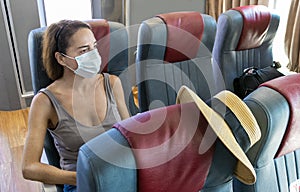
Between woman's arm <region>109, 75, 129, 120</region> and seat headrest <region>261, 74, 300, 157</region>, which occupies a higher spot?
seat headrest <region>261, 74, 300, 157</region>

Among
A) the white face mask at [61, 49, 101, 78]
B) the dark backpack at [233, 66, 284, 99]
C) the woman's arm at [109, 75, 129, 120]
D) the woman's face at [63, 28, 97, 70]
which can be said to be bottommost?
the dark backpack at [233, 66, 284, 99]

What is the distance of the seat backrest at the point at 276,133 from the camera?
85 centimetres

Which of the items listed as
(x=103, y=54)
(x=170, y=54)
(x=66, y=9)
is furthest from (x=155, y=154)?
(x=66, y=9)

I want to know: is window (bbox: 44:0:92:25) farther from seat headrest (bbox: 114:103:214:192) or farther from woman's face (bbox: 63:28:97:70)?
seat headrest (bbox: 114:103:214:192)

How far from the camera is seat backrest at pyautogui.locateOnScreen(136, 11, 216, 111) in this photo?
1639 millimetres

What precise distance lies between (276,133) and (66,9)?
7.73 feet

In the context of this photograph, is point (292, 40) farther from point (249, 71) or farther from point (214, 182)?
point (214, 182)

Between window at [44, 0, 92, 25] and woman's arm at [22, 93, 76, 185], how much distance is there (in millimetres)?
1710

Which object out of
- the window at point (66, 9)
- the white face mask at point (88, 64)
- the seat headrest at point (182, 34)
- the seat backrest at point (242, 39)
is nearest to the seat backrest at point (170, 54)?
the seat headrest at point (182, 34)

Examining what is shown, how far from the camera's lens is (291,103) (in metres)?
0.88

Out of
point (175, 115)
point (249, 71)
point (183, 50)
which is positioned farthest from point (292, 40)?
point (175, 115)

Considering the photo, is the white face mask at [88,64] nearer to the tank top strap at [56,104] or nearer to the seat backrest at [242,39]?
the tank top strap at [56,104]

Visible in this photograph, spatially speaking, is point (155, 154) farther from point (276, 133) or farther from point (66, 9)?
point (66, 9)

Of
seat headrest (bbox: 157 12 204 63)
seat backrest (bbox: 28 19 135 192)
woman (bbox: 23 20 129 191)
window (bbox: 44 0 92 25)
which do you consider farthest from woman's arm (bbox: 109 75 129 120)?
window (bbox: 44 0 92 25)
